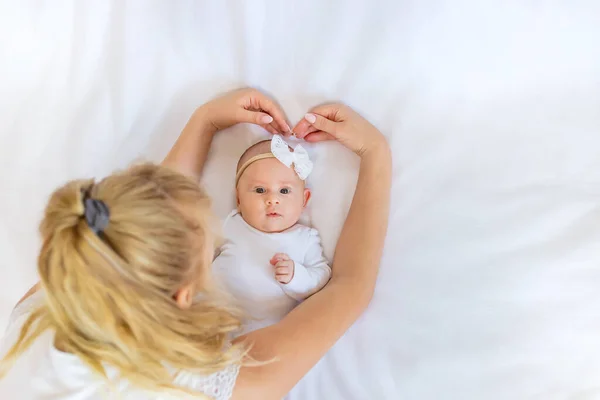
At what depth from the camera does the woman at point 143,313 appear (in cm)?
72

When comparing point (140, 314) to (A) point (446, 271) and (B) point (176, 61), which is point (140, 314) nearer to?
(A) point (446, 271)

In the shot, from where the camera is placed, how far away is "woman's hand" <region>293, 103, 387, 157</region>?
1.18m

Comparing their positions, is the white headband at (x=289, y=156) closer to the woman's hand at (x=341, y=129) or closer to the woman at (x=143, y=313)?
the woman's hand at (x=341, y=129)

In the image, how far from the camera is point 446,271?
1.08 m

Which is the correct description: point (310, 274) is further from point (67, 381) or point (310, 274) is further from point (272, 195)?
point (67, 381)

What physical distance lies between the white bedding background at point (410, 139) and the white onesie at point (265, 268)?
64 millimetres

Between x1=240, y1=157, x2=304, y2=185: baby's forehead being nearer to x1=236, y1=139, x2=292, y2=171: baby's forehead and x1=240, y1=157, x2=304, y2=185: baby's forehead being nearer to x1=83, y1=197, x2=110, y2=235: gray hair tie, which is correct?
x1=236, y1=139, x2=292, y2=171: baby's forehead

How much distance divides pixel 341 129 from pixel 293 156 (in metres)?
0.12

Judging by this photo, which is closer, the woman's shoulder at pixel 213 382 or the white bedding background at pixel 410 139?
the woman's shoulder at pixel 213 382

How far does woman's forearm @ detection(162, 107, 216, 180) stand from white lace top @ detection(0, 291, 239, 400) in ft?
1.65

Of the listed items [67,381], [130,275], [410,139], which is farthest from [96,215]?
[410,139]

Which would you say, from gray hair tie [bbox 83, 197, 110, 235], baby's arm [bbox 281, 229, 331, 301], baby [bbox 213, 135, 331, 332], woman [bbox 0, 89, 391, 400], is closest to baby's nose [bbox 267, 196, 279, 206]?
baby [bbox 213, 135, 331, 332]

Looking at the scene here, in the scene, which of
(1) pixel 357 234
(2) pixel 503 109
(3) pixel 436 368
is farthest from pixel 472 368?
(2) pixel 503 109

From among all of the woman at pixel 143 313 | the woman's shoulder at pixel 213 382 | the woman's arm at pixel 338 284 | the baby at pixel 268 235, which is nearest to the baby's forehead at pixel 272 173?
the baby at pixel 268 235
